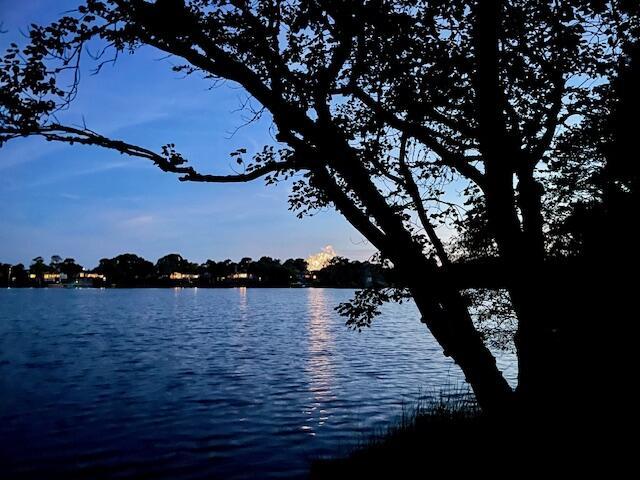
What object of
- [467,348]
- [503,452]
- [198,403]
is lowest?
[198,403]

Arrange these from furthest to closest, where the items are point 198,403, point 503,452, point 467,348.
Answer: point 198,403 < point 503,452 < point 467,348

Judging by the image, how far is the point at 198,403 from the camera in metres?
23.7

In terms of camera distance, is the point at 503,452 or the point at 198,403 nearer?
the point at 503,452

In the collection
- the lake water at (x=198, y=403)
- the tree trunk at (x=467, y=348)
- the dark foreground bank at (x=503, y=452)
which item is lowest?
the lake water at (x=198, y=403)

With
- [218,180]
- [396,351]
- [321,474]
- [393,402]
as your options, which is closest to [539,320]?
[218,180]

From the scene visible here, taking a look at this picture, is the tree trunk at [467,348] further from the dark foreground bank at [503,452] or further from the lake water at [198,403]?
the lake water at [198,403]

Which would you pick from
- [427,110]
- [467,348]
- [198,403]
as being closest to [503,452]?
[467,348]

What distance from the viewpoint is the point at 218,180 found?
819cm

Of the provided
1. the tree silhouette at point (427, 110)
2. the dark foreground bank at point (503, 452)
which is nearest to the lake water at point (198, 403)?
the dark foreground bank at point (503, 452)

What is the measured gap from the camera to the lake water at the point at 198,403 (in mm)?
15930

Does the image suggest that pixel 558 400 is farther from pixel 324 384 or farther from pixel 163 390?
pixel 163 390

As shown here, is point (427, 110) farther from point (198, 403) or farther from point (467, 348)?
point (198, 403)

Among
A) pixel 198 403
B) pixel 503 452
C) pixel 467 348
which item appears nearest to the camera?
pixel 467 348

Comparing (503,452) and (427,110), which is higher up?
(427,110)
